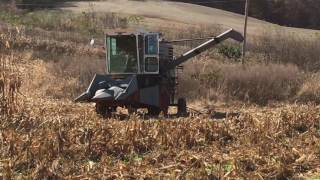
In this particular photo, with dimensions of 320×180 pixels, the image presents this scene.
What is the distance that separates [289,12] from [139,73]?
60.8 m

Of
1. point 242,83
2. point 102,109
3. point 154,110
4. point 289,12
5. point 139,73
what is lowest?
point 242,83

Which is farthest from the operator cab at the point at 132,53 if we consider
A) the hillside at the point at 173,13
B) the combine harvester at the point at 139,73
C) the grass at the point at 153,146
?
the hillside at the point at 173,13

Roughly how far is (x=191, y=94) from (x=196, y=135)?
16017 millimetres

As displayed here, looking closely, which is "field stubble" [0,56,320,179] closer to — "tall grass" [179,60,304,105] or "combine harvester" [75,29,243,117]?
"combine harvester" [75,29,243,117]

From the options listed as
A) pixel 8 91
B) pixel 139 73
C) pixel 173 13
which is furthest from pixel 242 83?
pixel 173 13

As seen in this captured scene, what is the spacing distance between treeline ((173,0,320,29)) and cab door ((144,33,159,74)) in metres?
58.8

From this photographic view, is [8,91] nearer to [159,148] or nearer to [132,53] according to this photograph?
[159,148]

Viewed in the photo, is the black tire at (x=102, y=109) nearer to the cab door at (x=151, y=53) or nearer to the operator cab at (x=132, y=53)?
the operator cab at (x=132, y=53)

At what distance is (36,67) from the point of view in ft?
90.8

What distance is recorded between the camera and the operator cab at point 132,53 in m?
19.2

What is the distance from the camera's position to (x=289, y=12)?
77.1 metres

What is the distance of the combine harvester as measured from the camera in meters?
18.1

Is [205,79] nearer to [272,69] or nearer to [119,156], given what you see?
[272,69]

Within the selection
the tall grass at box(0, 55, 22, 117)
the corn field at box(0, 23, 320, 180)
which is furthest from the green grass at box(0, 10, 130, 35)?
the corn field at box(0, 23, 320, 180)
